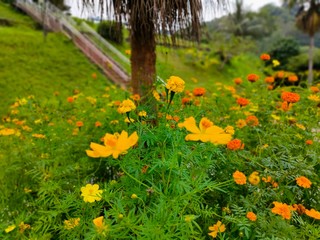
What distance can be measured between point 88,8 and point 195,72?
42.9 feet

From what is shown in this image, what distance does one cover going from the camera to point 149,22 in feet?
10.3

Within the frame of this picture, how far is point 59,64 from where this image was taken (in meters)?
11.1

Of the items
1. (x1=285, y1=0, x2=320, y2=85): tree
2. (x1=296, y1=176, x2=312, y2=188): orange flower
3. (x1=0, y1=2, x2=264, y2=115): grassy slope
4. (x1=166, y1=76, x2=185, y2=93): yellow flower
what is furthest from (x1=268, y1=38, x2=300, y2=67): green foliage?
(x1=166, y1=76, x2=185, y2=93): yellow flower

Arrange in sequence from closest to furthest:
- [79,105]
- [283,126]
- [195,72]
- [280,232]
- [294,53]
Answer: [280,232], [283,126], [79,105], [195,72], [294,53]

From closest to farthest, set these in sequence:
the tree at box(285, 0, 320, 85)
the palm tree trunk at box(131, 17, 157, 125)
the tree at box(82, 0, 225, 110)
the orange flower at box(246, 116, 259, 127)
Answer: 1. the orange flower at box(246, 116, 259, 127)
2. the tree at box(82, 0, 225, 110)
3. the palm tree trunk at box(131, 17, 157, 125)
4. the tree at box(285, 0, 320, 85)

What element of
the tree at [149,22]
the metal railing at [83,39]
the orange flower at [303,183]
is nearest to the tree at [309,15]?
the metal railing at [83,39]

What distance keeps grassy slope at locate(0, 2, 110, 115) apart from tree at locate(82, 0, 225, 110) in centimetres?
521

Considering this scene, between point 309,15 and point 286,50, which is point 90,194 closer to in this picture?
point 309,15

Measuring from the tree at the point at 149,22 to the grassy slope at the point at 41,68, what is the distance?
17.1 feet

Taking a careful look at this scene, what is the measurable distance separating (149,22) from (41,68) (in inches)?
317

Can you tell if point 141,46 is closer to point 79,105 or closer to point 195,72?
point 79,105

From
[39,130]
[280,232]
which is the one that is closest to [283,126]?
[280,232]

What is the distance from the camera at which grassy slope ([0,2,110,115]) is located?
355 inches

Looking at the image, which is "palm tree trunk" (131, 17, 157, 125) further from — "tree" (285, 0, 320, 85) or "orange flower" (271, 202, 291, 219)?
"tree" (285, 0, 320, 85)
